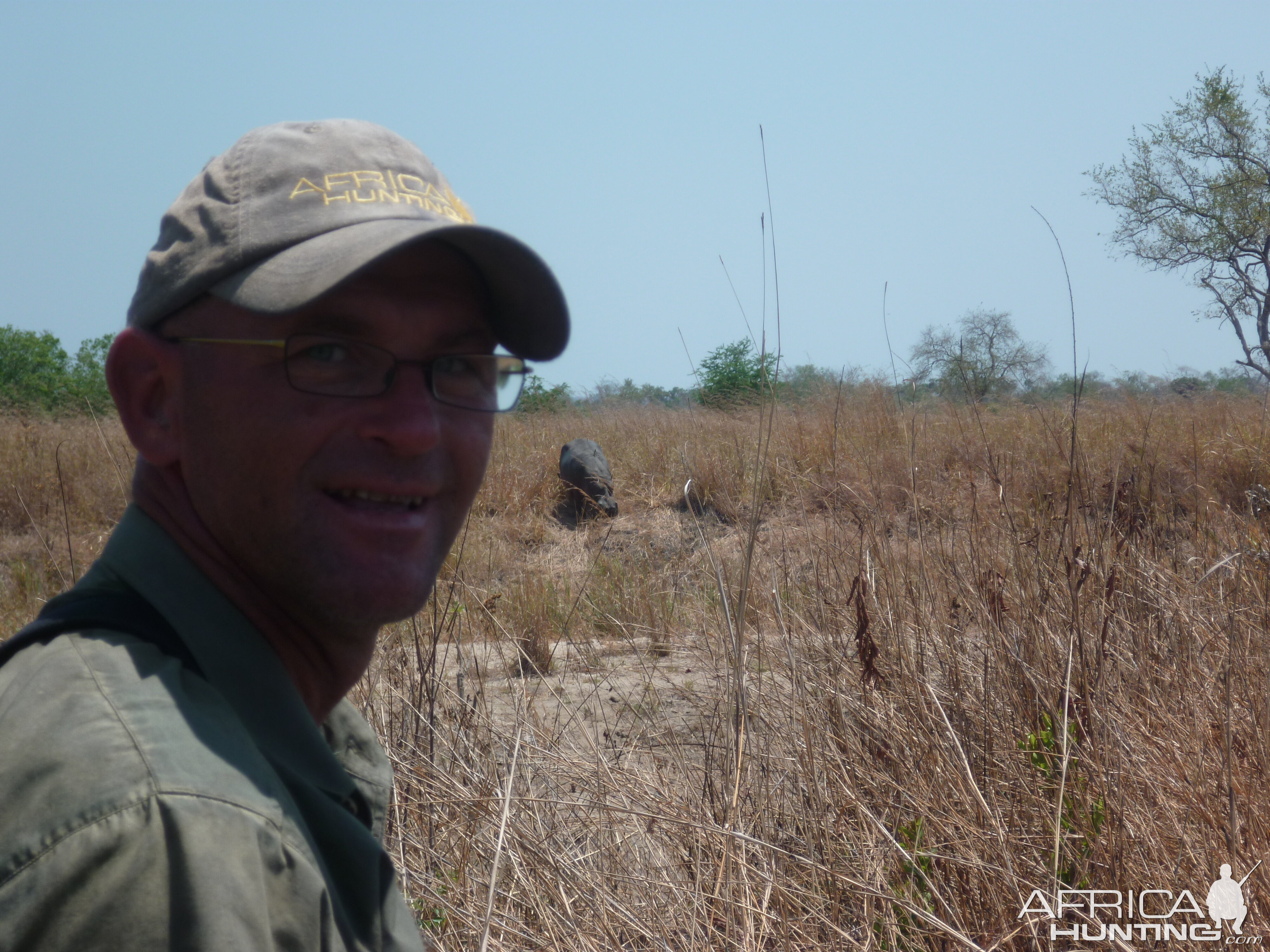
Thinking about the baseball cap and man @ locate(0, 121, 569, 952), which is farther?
the baseball cap

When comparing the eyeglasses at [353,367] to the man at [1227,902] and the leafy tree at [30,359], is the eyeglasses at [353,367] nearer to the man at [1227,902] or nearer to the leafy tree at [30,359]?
the man at [1227,902]

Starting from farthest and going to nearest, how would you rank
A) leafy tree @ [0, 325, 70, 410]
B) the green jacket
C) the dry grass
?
leafy tree @ [0, 325, 70, 410]
the dry grass
the green jacket

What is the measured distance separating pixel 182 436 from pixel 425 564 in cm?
32

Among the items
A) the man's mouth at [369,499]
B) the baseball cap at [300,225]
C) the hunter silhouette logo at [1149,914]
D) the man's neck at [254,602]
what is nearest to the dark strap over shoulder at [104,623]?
the man's neck at [254,602]

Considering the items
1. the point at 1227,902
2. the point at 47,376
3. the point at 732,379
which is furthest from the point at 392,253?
the point at 47,376

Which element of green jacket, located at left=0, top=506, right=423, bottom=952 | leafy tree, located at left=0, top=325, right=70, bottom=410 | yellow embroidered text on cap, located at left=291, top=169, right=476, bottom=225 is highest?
leafy tree, located at left=0, top=325, right=70, bottom=410

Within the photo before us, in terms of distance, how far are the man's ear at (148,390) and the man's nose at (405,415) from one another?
9.1 inches

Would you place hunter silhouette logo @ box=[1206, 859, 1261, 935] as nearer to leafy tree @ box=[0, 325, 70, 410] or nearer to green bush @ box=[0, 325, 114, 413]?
green bush @ box=[0, 325, 114, 413]

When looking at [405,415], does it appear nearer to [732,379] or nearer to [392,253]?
[392,253]

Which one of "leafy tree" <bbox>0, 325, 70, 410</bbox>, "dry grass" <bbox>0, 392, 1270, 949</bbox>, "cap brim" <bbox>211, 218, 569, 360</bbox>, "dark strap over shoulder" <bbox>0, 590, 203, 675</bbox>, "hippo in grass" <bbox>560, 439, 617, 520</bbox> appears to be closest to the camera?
"dark strap over shoulder" <bbox>0, 590, 203, 675</bbox>

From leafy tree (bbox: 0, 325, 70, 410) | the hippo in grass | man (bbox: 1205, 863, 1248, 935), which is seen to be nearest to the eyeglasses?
man (bbox: 1205, 863, 1248, 935)

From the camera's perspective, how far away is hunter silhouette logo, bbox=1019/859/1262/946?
1.79 meters

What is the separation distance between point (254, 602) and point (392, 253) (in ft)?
1.44

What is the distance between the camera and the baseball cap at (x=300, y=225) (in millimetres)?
1072
